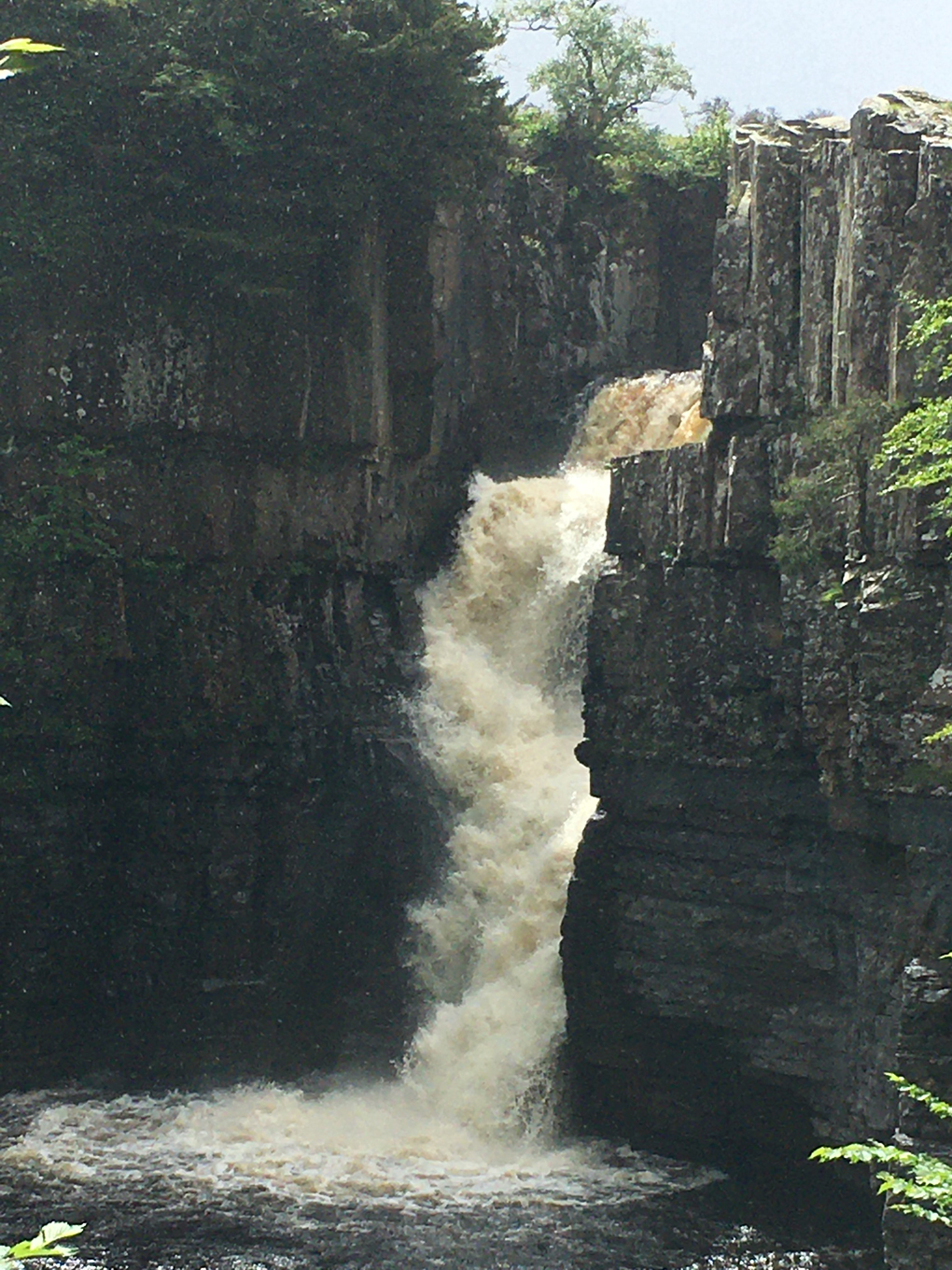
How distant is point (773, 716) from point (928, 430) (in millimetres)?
7557

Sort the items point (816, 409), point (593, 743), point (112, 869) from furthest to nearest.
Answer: point (112, 869)
point (593, 743)
point (816, 409)

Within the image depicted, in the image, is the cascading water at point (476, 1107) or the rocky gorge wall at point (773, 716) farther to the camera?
the rocky gorge wall at point (773, 716)

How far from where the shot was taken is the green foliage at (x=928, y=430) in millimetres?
13133

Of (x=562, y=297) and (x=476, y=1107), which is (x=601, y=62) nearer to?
(x=562, y=297)

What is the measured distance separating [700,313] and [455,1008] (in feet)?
51.5

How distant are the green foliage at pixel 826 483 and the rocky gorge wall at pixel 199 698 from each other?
24.4ft

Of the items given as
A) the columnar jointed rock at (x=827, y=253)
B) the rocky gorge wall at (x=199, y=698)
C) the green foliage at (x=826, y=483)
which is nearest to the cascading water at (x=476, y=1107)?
the rocky gorge wall at (x=199, y=698)

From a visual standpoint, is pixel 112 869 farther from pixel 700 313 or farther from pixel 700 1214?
pixel 700 313

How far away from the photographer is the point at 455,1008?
2298 centimetres

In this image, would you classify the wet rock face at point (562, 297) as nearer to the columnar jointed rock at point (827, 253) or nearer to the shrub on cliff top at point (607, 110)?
the shrub on cliff top at point (607, 110)

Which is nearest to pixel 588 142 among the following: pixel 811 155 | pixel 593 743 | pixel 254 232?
pixel 254 232

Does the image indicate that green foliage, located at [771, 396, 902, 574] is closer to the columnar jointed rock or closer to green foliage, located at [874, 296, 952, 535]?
the columnar jointed rock

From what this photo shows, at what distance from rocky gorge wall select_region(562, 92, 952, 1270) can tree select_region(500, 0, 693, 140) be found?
15.4 m

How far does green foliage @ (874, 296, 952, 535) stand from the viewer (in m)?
13.1
